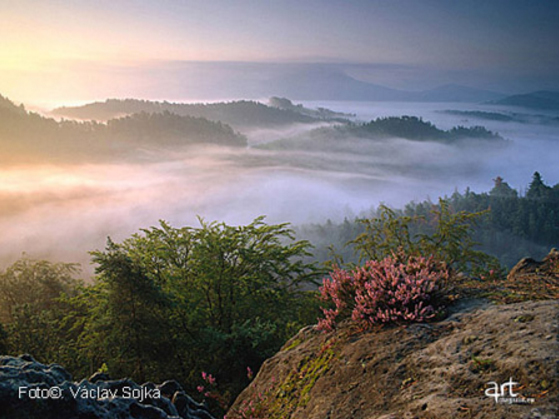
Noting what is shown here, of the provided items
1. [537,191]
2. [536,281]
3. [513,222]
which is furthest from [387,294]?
[537,191]

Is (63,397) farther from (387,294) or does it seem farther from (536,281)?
(536,281)

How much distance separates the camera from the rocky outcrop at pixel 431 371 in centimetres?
364

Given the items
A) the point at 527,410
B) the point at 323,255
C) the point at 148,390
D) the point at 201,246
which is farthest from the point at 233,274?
the point at 323,255

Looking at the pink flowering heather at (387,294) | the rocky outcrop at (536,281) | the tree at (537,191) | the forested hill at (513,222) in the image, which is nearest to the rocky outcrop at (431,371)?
the pink flowering heather at (387,294)

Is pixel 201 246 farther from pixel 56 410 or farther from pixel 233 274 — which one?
pixel 56 410

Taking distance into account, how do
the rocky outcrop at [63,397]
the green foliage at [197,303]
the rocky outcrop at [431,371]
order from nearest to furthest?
the rocky outcrop at [63,397] → the rocky outcrop at [431,371] → the green foliage at [197,303]

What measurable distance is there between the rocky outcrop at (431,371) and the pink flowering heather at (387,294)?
200 mm

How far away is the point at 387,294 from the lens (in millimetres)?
5938

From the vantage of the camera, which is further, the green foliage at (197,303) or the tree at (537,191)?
the tree at (537,191)

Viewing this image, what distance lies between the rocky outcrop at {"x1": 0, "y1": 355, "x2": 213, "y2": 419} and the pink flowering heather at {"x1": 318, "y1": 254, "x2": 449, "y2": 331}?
2866 mm

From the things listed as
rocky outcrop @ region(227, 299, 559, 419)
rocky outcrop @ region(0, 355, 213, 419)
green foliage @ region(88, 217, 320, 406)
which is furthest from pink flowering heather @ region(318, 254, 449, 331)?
green foliage @ region(88, 217, 320, 406)

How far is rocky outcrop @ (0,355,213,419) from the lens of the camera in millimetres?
3410

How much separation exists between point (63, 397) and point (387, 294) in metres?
4.17

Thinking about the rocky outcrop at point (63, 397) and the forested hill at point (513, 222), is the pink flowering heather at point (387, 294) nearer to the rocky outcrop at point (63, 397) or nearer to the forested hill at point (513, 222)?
the rocky outcrop at point (63, 397)
